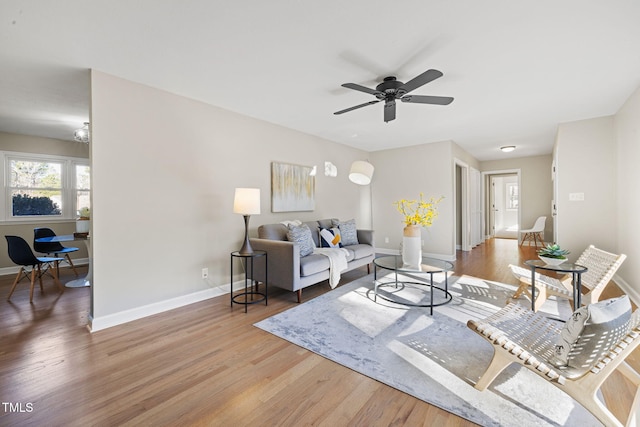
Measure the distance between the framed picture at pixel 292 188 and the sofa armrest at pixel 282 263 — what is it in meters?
1.08

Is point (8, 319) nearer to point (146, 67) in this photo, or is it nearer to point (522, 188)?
point (146, 67)

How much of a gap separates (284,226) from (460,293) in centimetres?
254

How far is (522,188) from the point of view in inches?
306

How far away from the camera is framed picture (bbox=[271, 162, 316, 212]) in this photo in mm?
4402

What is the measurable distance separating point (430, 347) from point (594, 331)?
1172mm

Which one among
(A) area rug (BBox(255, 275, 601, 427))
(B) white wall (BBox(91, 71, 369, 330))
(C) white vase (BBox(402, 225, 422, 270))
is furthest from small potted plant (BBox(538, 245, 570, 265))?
(B) white wall (BBox(91, 71, 369, 330))

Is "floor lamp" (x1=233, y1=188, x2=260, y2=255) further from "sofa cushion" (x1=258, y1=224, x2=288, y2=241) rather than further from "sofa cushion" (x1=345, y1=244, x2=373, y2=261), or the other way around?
"sofa cushion" (x1=345, y1=244, x2=373, y2=261)

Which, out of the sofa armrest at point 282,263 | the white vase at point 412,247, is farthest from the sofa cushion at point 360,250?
the sofa armrest at point 282,263

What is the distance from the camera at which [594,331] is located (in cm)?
131

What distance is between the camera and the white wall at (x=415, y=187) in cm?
568

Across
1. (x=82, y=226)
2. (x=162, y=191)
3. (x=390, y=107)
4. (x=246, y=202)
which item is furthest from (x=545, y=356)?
(x=82, y=226)

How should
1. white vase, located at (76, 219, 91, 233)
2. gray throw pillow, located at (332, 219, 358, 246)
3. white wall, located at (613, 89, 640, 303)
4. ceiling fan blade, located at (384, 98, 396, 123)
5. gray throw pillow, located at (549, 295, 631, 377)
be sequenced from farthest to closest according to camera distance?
gray throw pillow, located at (332, 219, 358, 246) < white vase, located at (76, 219, 91, 233) < white wall, located at (613, 89, 640, 303) < ceiling fan blade, located at (384, 98, 396, 123) < gray throw pillow, located at (549, 295, 631, 377)

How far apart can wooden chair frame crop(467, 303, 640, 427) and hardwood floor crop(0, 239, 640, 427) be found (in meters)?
0.36

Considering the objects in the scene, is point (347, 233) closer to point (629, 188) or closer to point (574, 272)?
point (574, 272)
